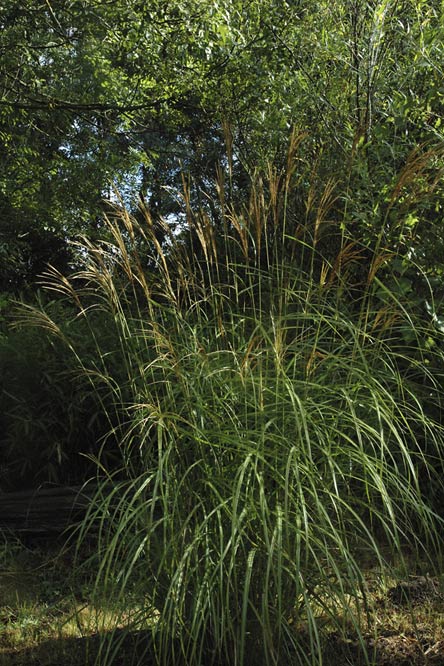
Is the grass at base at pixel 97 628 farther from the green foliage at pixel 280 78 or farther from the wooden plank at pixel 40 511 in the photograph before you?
the green foliage at pixel 280 78

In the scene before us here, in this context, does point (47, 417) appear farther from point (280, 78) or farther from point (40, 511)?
point (280, 78)

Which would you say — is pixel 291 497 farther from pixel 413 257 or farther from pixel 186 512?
pixel 413 257

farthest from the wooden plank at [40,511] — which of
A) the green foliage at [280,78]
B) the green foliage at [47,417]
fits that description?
the green foliage at [280,78]

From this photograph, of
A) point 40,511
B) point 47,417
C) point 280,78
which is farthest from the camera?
point 280,78

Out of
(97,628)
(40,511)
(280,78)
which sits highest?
(280,78)

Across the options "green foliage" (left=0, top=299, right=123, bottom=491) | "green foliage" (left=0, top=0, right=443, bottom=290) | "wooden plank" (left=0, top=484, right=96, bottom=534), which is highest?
"green foliage" (left=0, top=0, right=443, bottom=290)

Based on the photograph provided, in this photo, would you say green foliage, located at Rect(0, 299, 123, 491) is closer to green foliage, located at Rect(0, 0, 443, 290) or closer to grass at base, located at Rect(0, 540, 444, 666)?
grass at base, located at Rect(0, 540, 444, 666)

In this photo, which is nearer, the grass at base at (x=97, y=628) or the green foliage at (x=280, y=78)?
the grass at base at (x=97, y=628)

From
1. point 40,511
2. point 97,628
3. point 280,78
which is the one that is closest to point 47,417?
point 40,511

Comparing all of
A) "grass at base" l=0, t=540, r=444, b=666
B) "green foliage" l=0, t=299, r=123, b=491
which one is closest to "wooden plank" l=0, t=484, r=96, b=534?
"green foliage" l=0, t=299, r=123, b=491

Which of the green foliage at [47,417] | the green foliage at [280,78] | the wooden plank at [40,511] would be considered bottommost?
the wooden plank at [40,511]

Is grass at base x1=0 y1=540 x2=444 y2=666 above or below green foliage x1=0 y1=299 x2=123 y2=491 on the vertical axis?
below

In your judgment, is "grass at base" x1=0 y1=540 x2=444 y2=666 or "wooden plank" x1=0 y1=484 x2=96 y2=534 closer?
"grass at base" x1=0 y1=540 x2=444 y2=666

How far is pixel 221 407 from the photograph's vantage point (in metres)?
2.34
